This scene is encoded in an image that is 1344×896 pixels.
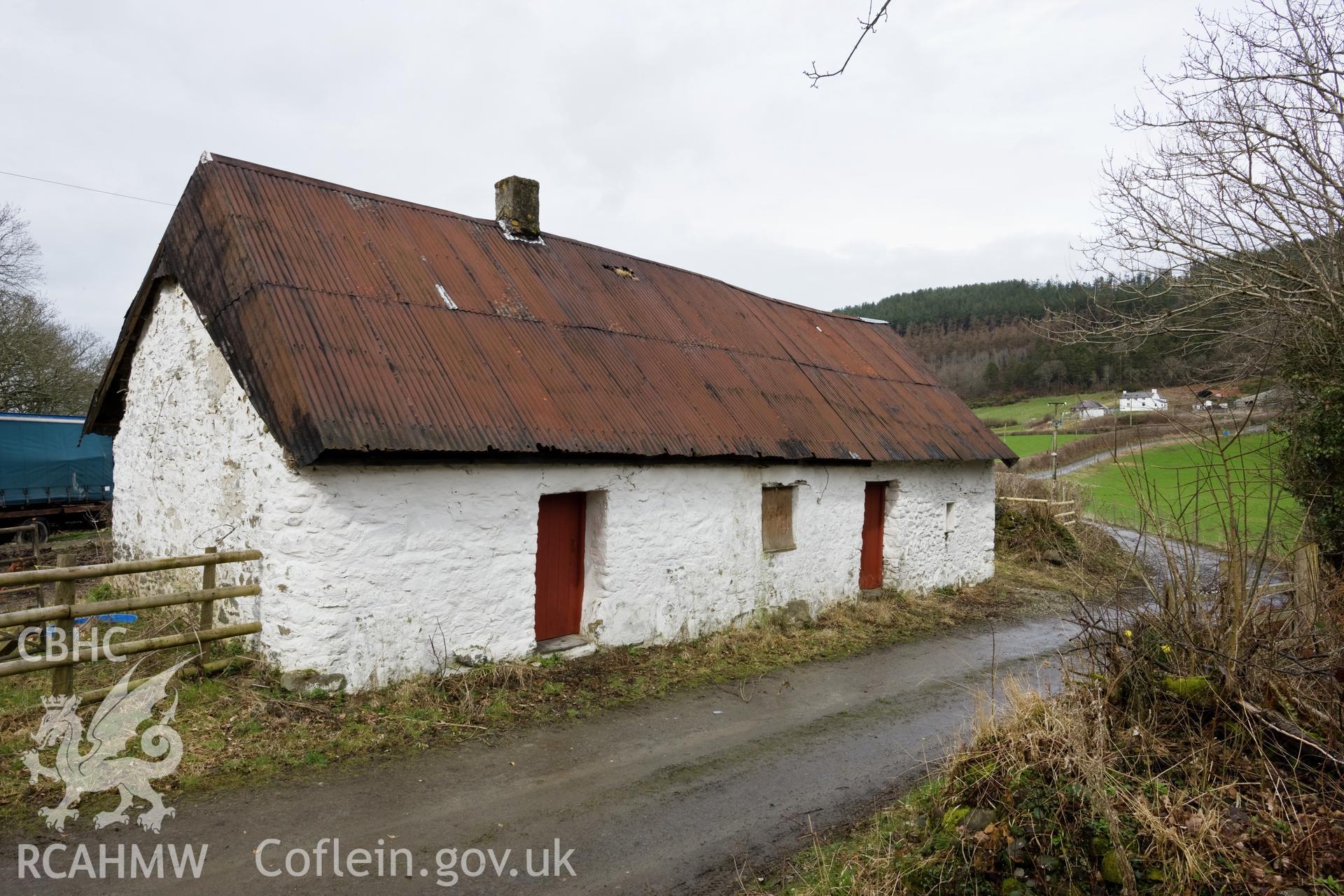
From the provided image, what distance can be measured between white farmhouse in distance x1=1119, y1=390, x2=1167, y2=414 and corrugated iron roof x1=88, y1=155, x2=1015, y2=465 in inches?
169

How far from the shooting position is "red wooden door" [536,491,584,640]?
8.42 meters

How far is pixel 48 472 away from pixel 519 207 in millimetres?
15779

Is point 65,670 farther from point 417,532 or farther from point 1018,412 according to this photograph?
point 1018,412

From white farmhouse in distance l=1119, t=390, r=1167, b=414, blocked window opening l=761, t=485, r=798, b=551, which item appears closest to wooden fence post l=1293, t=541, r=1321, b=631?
white farmhouse in distance l=1119, t=390, r=1167, b=414

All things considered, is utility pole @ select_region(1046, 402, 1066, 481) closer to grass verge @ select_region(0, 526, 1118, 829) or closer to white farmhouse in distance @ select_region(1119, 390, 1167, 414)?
white farmhouse in distance @ select_region(1119, 390, 1167, 414)

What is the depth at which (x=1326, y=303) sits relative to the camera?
8922 mm

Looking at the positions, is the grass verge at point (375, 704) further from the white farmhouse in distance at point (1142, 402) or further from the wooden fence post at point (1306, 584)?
the white farmhouse in distance at point (1142, 402)

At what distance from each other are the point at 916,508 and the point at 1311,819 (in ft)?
31.7

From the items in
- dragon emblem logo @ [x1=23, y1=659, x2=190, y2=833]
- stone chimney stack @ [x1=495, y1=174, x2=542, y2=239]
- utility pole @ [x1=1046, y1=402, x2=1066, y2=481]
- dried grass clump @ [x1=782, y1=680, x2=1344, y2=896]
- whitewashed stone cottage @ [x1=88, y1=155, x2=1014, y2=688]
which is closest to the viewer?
dried grass clump @ [x1=782, y1=680, x2=1344, y2=896]

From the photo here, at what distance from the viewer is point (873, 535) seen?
12797mm

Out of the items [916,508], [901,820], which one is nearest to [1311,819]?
[901,820]

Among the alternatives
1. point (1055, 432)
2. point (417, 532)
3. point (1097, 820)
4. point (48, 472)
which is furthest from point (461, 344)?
point (48, 472)

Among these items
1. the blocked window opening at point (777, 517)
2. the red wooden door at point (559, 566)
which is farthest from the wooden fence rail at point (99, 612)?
the blocked window opening at point (777, 517)

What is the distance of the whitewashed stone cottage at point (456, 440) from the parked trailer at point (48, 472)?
9785 mm
